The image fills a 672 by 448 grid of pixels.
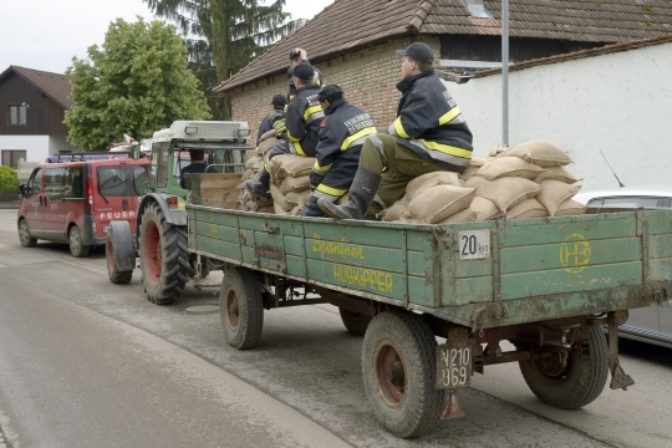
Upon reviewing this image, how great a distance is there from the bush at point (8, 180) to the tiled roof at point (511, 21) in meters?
22.9

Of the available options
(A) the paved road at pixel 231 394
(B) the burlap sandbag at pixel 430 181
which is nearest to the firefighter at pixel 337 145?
(B) the burlap sandbag at pixel 430 181

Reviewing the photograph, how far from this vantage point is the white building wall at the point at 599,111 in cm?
1162

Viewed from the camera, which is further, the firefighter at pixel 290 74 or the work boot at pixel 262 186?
the work boot at pixel 262 186

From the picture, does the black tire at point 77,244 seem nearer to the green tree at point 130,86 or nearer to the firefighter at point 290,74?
the firefighter at point 290,74

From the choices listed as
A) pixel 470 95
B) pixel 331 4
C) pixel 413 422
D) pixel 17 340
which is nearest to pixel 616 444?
pixel 413 422

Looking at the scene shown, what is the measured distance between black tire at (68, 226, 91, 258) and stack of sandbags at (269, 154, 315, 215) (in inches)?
366

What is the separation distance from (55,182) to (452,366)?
1335 centimetres

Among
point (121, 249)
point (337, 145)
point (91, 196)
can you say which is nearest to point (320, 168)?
point (337, 145)

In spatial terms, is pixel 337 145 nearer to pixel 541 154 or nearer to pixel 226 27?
pixel 541 154

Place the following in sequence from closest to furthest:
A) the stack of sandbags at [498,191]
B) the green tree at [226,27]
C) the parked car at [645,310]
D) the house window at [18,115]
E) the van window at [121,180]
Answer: the stack of sandbags at [498,191]
the parked car at [645,310]
the van window at [121,180]
the green tree at [226,27]
the house window at [18,115]

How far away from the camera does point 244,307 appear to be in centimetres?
762

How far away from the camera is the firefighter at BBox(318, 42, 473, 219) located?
18.7ft

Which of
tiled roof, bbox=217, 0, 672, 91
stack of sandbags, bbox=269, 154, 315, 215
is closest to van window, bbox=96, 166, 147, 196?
tiled roof, bbox=217, 0, 672, 91

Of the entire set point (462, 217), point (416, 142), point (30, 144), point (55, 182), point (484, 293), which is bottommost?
point (484, 293)
